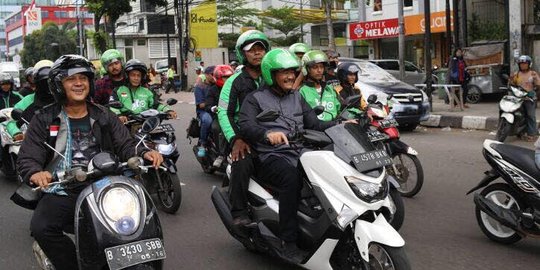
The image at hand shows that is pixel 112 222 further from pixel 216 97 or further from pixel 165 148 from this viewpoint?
pixel 216 97

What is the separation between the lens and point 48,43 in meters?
66.9

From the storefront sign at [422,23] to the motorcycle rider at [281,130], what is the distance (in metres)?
25.3

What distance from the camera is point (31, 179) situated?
10.6 ft

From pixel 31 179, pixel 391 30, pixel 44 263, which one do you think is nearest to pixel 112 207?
pixel 31 179

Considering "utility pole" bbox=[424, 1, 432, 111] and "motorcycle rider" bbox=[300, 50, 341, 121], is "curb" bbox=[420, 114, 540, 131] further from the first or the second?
"motorcycle rider" bbox=[300, 50, 341, 121]

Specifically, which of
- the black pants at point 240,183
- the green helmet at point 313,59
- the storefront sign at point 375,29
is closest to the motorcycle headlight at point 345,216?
the black pants at point 240,183

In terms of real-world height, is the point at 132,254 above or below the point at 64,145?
below

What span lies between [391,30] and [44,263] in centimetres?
2825

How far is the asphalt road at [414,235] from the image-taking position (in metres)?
4.55

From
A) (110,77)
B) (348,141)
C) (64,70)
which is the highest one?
(110,77)

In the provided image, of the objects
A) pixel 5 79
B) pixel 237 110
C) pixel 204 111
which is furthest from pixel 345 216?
pixel 5 79

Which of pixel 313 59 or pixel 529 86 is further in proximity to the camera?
pixel 529 86

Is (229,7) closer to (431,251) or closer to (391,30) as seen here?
(391,30)

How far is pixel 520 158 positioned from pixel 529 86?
6521 millimetres
